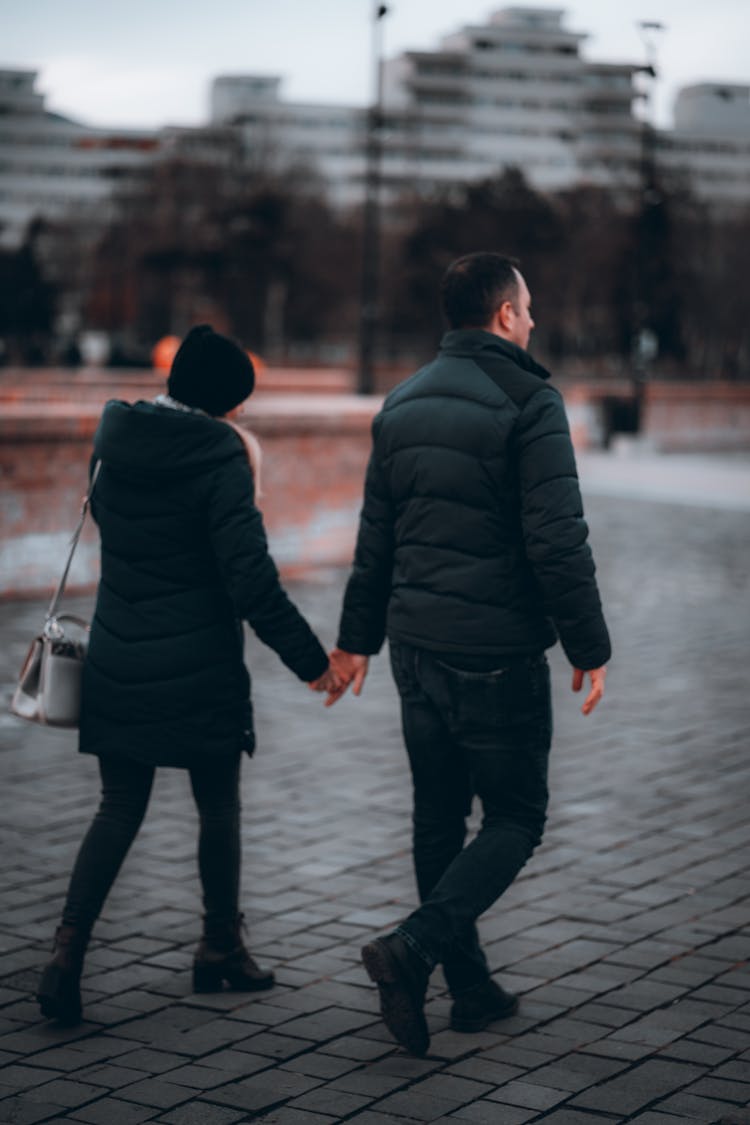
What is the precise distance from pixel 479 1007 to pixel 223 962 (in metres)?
0.67

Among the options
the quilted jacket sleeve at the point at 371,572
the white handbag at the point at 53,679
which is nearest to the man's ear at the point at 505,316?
the quilted jacket sleeve at the point at 371,572

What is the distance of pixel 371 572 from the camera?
444 centimetres

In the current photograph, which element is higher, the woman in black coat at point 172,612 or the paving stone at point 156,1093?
the woman in black coat at point 172,612

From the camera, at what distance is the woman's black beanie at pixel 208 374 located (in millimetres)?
4484

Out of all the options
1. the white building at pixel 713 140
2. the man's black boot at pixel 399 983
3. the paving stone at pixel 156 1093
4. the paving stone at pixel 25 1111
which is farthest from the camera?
the white building at pixel 713 140

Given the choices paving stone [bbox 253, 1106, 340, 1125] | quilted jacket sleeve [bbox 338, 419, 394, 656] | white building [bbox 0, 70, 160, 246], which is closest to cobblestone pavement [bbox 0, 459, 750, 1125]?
paving stone [bbox 253, 1106, 340, 1125]

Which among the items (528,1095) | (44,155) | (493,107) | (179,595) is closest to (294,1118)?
(528,1095)

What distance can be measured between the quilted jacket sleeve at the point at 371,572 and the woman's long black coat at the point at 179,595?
0.37ft

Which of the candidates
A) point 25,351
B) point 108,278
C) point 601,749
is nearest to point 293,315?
point 108,278

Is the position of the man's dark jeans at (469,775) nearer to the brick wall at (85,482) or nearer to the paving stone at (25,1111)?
the paving stone at (25,1111)

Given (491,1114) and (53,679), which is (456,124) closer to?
(53,679)

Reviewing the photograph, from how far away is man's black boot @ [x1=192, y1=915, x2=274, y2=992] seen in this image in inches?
183

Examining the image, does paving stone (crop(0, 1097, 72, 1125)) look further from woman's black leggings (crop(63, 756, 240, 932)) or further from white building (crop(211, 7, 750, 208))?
white building (crop(211, 7, 750, 208))

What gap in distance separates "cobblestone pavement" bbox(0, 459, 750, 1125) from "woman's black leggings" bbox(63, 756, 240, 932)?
0.84 ft
